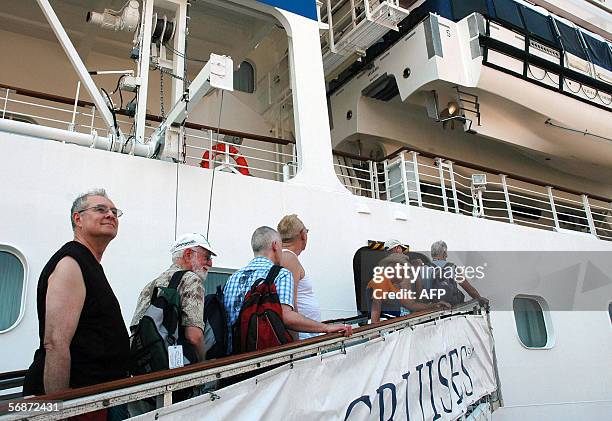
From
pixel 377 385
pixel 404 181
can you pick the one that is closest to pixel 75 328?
pixel 377 385

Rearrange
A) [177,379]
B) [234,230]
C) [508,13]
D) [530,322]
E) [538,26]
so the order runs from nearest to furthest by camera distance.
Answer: [177,379] < [234,230] < [530,322] < [508,13] < [538,26]

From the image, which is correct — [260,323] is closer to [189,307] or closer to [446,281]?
[189,307]

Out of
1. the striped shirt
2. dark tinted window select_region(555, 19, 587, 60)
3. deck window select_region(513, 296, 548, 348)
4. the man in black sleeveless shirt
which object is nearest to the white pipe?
the striped shirt

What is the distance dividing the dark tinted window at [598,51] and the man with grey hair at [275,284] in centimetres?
790

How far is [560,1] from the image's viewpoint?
9820 millimetres

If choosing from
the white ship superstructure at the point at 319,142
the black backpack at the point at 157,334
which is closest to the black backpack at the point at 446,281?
the white ship superstructure at the point at 319,142

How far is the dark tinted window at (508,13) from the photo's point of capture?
738 centimetres

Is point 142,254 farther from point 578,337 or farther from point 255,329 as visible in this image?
point 578,337

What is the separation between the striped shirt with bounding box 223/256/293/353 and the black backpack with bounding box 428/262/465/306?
7.97ft

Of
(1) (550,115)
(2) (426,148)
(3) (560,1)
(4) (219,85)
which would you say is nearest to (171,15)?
(4) (219,85)

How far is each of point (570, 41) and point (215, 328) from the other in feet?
26.3

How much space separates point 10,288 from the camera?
3537 millimetres

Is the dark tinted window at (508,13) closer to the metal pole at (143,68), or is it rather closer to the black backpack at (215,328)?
the metal pole at (143,68)

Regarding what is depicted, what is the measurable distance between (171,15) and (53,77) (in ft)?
7.76
